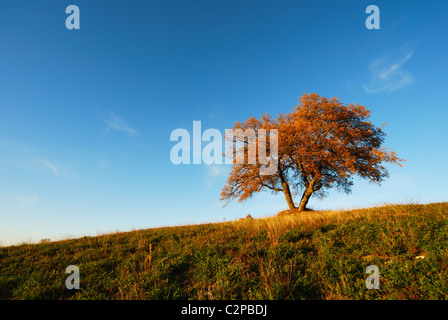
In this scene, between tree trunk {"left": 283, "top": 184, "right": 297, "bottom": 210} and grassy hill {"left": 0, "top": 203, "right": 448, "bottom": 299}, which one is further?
tree trunk {"left": 283, "top": 184, "right": 297, "bottom": 210}

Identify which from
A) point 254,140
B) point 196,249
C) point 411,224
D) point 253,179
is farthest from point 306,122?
point 196,249

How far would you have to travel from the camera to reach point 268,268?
6.05 m

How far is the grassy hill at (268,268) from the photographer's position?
16.9 feet

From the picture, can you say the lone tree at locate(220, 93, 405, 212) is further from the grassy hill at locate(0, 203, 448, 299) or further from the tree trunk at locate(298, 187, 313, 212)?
the grassy hill at locate(0, 203, 448, 299)

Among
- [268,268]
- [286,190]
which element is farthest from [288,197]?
[268,268]

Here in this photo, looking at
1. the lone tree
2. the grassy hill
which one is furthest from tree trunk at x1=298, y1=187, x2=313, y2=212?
the grassy hill

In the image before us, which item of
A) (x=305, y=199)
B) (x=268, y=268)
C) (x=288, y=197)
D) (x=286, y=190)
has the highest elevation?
(x=286, y=190)

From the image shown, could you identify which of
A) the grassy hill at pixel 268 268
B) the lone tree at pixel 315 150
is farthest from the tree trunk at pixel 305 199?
the grassy hill at pixel 268 268

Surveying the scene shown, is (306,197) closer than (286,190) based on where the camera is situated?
Yes

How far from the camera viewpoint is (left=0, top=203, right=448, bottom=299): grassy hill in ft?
16.9

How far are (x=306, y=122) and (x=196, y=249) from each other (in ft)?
54.0

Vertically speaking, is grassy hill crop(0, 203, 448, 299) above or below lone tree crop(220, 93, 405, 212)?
below

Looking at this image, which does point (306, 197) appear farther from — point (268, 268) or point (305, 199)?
point (268, 268)

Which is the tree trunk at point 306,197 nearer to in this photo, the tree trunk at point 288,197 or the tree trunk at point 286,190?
the tree trunk at point 288,197
